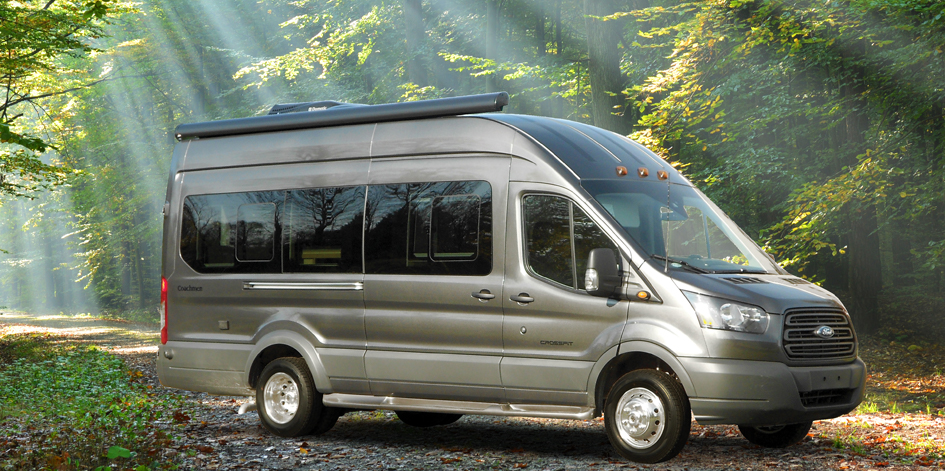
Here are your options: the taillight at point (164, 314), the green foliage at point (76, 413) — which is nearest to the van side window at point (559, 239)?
the green foliage at point (76, 413)

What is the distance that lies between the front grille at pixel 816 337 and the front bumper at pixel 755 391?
0.42 feet

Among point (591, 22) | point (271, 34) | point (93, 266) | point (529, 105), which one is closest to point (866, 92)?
point (591, 22)

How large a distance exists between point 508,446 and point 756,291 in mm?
2797

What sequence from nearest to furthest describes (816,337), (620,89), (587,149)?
(816,337), (587,149), (620,89)

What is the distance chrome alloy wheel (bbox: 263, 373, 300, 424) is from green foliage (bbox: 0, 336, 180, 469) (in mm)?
1066

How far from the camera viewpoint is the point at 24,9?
15.8m

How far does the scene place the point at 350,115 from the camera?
8867 millimetres

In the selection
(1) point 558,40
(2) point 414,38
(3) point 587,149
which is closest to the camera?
(3) point 587,149

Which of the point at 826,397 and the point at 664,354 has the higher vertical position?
the point at 664,354

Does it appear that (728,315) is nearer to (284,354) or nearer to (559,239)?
(559,239)

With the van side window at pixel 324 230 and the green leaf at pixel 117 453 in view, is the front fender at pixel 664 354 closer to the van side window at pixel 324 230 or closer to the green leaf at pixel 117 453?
the van side window at pixel 324 230

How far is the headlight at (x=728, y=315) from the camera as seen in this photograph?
6656 mm

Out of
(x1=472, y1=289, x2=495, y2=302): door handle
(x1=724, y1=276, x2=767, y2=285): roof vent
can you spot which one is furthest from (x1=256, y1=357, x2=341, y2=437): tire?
(x1=724, y1=276, x2=767, y2=285): roof vent

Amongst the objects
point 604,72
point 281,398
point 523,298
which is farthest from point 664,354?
point 604,72
